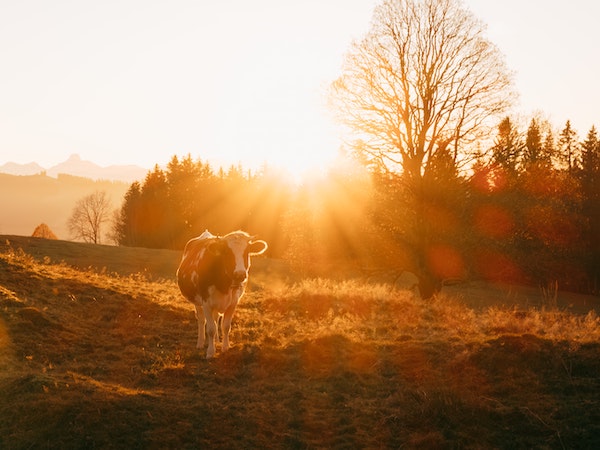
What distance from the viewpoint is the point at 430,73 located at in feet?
64.5

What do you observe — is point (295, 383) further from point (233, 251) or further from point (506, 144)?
point (506, 144)

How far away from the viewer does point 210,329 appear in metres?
12.1

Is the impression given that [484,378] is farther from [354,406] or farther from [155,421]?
[155,421]

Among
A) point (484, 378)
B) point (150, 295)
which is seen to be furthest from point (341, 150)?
point (484, 378)

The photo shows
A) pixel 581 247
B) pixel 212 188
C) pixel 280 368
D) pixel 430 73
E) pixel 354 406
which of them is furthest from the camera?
pixel 212 188

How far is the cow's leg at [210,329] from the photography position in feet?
38.6

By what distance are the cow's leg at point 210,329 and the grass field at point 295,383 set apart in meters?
0.36

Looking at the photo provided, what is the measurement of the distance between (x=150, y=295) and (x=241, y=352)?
29.7 ft

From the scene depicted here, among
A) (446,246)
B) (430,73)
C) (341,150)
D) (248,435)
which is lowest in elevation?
(248,435)

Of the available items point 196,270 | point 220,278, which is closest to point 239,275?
point 220,278

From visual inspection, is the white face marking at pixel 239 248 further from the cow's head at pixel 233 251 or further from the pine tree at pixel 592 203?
the pine tree at pixel 592 203

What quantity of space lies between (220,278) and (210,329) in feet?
3.78

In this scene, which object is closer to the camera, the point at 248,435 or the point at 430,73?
the point at 248,435

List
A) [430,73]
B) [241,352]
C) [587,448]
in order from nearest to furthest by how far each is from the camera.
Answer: [587,448], [241,352], [430,73]
